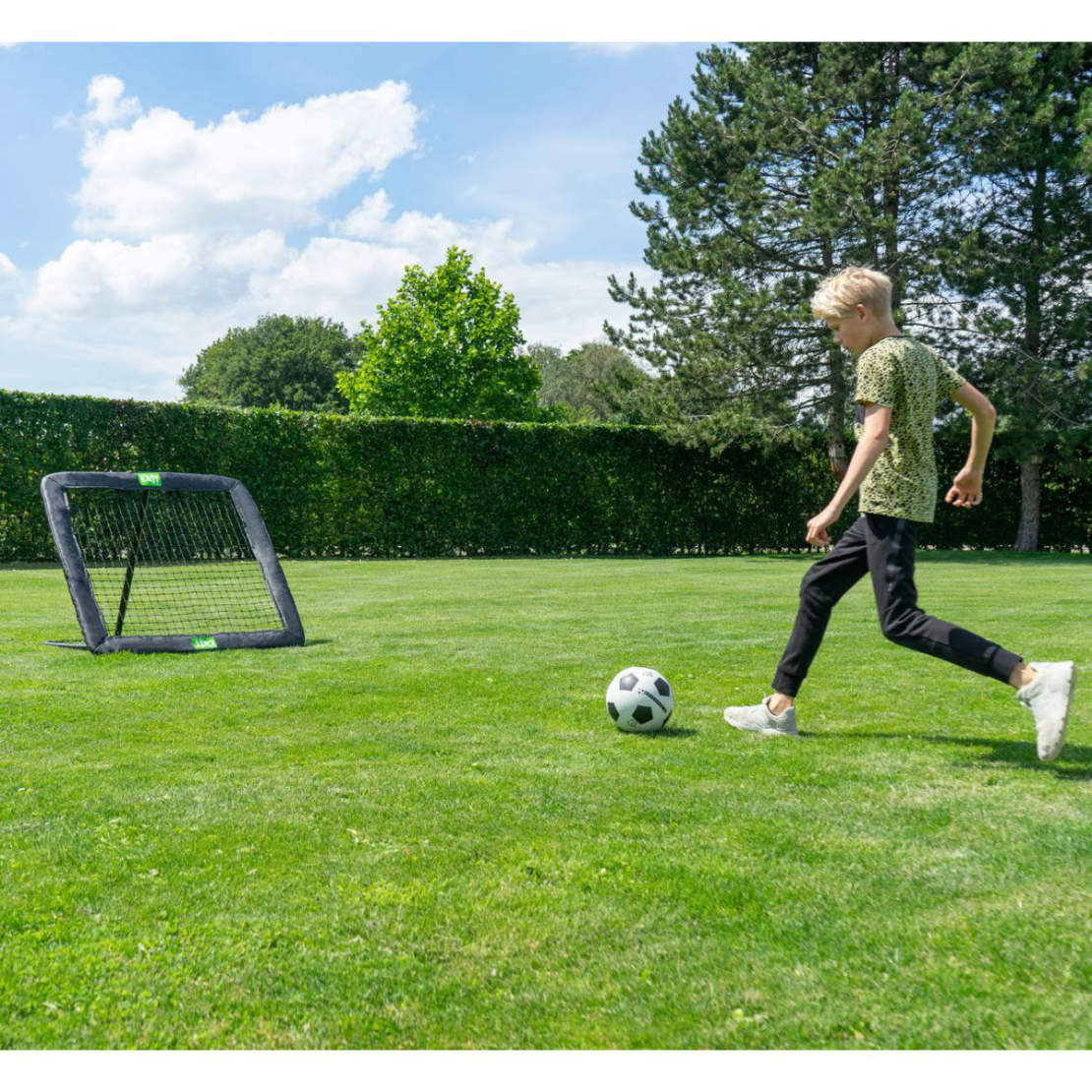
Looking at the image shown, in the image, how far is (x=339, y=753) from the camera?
4746 mm

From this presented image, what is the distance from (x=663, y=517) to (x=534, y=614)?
16121mm

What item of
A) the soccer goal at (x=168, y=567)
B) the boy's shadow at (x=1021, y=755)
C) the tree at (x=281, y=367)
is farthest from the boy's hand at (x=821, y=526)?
the tree at (x=281, y=367)

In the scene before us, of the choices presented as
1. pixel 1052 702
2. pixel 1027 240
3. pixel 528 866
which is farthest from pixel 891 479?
pixel 1027 240

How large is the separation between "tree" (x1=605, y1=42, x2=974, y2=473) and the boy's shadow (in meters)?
20.7

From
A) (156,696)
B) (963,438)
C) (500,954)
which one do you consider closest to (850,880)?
(500,954)

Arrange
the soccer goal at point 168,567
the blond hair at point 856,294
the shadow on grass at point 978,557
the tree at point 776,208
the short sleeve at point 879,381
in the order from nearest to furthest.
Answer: the short sleeve at point 879,381
the blond hair at point 856,294
the soccer goal at point 168,567
the shadow on grass at point 978,557
the tree at point 776,208

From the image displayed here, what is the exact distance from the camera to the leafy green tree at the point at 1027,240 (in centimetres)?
2516

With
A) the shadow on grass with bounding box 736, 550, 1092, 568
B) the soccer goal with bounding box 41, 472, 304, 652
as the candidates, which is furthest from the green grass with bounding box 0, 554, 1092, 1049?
the shadow on grass with bounding box 736, 550, 1092, 568

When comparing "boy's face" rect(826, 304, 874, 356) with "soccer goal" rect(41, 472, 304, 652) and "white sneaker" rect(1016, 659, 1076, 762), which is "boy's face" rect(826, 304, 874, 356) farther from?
"soccer goal" rect(41, 472, 304, 652)

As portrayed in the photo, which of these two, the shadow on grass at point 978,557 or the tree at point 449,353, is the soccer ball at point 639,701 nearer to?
the shadow on grass at point 978,557

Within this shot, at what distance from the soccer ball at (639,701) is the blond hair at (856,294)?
2.02 metres

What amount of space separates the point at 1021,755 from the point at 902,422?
1647mm

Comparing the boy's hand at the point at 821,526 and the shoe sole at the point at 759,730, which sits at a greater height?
the boy's hand at the point at 821,526

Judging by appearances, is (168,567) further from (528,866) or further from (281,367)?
(281,367)
